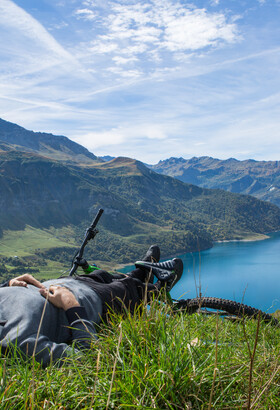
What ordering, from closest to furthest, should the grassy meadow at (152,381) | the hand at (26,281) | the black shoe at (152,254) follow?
1. the grassy meadow at (152,381)
2. the hand at (26,281)
3. the black shoe at (152,254)

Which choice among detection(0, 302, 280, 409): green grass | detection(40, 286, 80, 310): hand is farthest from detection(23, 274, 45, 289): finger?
detection(0, 302, 280, 409): green grass

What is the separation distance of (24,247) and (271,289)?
119934 mm

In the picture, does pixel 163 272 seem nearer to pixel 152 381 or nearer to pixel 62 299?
pixel 62 299

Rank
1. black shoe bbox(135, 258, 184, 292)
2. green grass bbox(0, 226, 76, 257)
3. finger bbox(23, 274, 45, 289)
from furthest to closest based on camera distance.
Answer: green grass bbox(0, 226, 76, 257)
black shoe bbox(135, 258, 184, 292)
finger bbox(23, 274, 45, 289)

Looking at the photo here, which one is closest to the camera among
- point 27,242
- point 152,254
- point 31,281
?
point 31,281

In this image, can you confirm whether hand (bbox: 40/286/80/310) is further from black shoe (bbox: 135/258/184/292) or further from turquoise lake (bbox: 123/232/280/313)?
turquoise lake (bbox: 123/232/280/313)

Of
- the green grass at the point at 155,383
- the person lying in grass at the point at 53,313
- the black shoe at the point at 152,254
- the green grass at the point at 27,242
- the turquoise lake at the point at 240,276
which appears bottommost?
the green grass at the point at 27,242

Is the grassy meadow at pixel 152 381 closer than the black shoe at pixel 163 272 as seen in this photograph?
Yes

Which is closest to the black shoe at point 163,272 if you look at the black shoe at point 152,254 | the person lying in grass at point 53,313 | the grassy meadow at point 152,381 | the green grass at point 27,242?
the black shoe at point 152,254

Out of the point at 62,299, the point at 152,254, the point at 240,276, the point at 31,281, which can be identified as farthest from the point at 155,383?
the point at 240,276

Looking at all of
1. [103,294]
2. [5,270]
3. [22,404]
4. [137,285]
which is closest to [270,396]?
[22,404]

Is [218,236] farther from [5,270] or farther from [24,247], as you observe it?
[5,270]

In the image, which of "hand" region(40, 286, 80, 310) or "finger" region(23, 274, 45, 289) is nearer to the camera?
"hand" region(40, 286, 80, 310)

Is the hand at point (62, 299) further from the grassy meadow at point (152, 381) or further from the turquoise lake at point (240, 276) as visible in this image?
the turquoise lake at point (240, 276)
